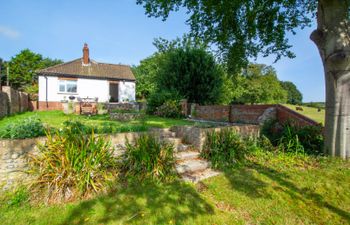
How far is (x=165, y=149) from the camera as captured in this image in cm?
417

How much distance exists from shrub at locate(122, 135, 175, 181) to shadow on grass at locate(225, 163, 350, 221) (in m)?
1.41

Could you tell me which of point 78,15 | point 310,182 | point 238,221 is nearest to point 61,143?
point 238,221

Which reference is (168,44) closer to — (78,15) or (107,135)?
(78,15)

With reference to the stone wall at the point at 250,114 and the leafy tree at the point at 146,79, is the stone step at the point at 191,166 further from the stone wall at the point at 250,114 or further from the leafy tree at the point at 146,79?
the leafy tree at the point at 146,79

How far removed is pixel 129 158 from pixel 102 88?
17.4 metres

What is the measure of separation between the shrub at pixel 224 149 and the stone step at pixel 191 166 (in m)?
0.25

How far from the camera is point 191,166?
171 inches

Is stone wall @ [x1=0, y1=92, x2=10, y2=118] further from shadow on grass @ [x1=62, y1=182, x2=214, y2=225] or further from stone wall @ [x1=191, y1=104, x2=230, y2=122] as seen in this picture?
stone wall @ [x1=191, y1=104, x2=230, y2=122]

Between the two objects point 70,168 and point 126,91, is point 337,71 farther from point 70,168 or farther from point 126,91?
point 126,91

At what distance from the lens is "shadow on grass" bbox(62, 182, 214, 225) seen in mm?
2641

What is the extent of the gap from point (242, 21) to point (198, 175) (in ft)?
19.6

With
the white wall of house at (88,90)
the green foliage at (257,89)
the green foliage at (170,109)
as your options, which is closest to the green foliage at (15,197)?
the green foliage at (170,109)

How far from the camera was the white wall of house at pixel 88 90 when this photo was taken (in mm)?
17188

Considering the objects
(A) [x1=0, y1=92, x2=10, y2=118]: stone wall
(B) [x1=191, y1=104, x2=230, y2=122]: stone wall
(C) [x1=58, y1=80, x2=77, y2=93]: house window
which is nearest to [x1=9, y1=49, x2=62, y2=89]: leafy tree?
(C) [x1=58, y1=80, x2=77, y2=93]: house window
